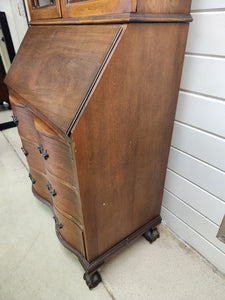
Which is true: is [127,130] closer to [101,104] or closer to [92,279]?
[101,104]

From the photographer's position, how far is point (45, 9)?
1041 mm

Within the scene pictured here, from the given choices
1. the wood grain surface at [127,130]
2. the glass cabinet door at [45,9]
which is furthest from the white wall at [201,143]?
the glass cabinet door at [45,9]

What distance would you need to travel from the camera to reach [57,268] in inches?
49.6

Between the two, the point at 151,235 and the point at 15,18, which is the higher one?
the point at 15,18

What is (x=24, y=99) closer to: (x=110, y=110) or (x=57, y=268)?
(x=110, y=110)

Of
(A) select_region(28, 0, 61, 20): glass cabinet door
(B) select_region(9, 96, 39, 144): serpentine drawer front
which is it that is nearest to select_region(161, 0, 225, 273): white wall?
(A) select_region(28, 0, 61, 20): glass cabinet door

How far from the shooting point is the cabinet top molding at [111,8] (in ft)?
2.12

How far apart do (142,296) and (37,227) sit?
0.86m

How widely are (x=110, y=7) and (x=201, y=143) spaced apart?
0.74 m

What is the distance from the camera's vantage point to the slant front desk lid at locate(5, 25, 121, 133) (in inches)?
27.5

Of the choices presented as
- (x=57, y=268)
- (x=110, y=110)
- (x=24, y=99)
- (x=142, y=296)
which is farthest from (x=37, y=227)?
(x=110, y=110)

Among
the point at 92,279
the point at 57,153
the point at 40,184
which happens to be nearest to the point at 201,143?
the point at 57,153

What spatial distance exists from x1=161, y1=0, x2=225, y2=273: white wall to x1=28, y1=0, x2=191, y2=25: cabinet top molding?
141mm

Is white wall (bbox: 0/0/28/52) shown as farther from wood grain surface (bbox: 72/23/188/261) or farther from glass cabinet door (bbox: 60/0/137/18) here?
wood grain surface (bbox: 72/23/188/261)
